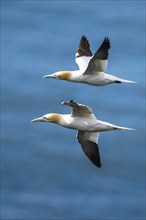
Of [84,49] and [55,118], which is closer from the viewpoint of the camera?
[55,118]

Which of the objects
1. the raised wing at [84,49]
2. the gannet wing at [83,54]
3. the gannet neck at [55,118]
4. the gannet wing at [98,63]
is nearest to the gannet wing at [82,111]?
the gannet neck at [55,118]

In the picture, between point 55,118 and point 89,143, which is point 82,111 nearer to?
point 55,118

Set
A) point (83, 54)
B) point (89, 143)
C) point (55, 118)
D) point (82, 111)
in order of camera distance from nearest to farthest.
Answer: point (82, 111), point (55, 118), point (89, 143), point (83, 54)

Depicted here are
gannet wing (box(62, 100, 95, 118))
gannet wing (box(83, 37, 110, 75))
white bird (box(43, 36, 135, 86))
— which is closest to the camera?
gannet wing (box(62, 100, 95, 118))

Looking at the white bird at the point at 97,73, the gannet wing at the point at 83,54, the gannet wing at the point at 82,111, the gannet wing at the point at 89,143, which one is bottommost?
the gannet wing at the point at 89,143

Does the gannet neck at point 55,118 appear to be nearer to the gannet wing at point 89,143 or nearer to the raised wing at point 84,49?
the gannet wing at point 89,143

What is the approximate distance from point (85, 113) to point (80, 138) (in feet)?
3.63

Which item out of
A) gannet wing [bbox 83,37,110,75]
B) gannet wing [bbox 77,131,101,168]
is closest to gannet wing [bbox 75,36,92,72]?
gannet wing [bbox 83,37,110,75]

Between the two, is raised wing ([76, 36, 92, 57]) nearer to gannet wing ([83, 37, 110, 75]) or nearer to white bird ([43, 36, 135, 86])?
white bird ([43, 36, 135, 86])

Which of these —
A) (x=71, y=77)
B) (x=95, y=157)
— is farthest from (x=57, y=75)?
(x=95, y=157)

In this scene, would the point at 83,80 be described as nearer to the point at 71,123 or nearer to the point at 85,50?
the point at 71,123

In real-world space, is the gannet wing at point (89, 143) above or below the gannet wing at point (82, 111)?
below

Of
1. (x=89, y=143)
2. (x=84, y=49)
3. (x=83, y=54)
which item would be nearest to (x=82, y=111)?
(x=89, y=143)

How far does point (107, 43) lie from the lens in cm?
1741
